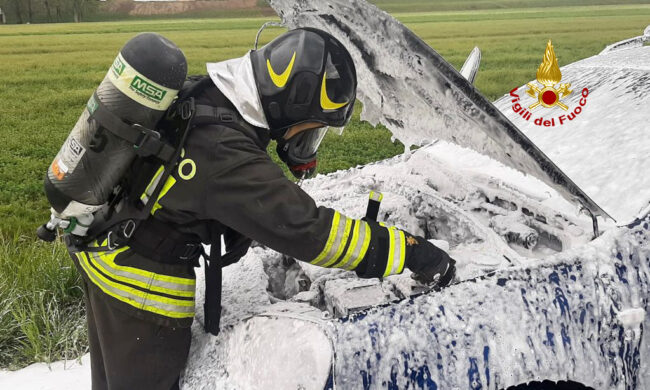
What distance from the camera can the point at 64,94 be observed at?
10016 mm

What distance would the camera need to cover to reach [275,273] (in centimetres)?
199

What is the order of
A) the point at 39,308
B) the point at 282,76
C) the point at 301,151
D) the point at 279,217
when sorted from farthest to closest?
the point at 39,308
the point at 301,151
the point at 282,76
the point at 279,217

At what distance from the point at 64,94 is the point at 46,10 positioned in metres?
12.6

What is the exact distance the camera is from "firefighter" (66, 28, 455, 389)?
1355 millimetres

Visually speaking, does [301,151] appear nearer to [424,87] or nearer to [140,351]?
[424,87]

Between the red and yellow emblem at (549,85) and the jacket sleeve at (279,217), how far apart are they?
1.64 m

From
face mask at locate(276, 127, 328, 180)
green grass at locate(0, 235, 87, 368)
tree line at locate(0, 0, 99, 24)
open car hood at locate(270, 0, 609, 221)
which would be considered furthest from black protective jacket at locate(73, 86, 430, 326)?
tree line at locate(0, 0, 99, 24)

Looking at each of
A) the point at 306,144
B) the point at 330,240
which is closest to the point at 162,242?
the point at 330,240

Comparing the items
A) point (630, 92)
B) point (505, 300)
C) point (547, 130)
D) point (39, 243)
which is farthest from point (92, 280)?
point (39, 243)

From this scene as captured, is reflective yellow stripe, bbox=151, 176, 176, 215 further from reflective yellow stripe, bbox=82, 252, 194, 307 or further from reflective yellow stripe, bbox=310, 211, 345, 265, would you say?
reflective yellow stripe, bbox=310, 211, 345, 265

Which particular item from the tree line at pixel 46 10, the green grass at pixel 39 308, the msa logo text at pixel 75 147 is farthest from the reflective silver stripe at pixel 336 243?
the tree line at pixel 46 10

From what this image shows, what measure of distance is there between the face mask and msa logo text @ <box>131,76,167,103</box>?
0.42m

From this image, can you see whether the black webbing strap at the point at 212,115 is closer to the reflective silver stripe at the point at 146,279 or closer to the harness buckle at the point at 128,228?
the harness buckle at the point at 128,228

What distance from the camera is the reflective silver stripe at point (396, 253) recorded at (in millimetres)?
1432
